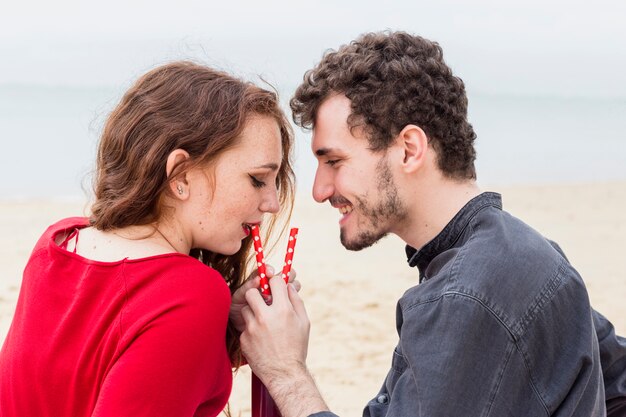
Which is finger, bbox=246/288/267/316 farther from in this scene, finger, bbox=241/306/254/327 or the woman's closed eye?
the woman's closed eye

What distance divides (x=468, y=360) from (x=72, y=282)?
3.58 ft

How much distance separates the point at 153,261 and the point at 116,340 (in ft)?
0.76

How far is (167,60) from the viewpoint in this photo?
2842mm

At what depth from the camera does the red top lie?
87.7 inches

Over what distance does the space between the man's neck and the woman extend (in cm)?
47

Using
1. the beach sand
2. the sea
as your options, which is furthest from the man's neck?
the sea

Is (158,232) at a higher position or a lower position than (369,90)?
lower

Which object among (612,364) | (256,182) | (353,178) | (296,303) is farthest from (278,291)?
(612,364)

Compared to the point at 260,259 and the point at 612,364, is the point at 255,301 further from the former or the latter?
the point at 612,364

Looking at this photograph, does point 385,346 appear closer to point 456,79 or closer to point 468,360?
point 456,79

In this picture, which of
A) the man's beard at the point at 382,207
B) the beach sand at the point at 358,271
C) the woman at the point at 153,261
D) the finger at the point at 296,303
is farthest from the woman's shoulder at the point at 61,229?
the beach sand at the point at 358,271

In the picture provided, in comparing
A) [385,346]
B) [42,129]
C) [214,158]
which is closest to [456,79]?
[214,158]

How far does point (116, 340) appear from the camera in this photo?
2.27m

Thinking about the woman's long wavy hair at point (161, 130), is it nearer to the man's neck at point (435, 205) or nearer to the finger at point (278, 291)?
the finger at point (278, 291)
